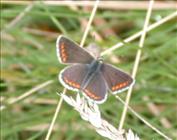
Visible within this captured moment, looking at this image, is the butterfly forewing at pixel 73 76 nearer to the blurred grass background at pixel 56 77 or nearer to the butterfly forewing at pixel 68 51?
the butterfly forewing at pixel 68 51

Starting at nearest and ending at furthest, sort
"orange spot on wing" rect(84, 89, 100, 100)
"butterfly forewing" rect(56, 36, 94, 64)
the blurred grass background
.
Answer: "orange spot on wing" rect(84, 89, 100, 100) < "butterfly forewing" rect(56, 36, 94, 64) < the blurred grass background

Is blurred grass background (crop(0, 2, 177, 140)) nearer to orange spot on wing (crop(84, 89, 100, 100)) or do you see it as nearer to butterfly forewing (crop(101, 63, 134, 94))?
butterfly forewing (crop(101, 63, 134, 94))

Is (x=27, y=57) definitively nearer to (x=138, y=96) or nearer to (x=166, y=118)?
(x=138, y=96)

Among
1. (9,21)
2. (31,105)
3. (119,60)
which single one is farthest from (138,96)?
(9,21)

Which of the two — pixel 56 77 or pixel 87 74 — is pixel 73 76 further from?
pixel 56 77

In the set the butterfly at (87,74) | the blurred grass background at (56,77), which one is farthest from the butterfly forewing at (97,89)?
the blurred grass background at (56,77)

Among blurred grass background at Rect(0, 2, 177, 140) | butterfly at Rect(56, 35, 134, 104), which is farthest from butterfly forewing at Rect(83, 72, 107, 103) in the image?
blurred grass background at Rect(0, 2, 177, 140)
